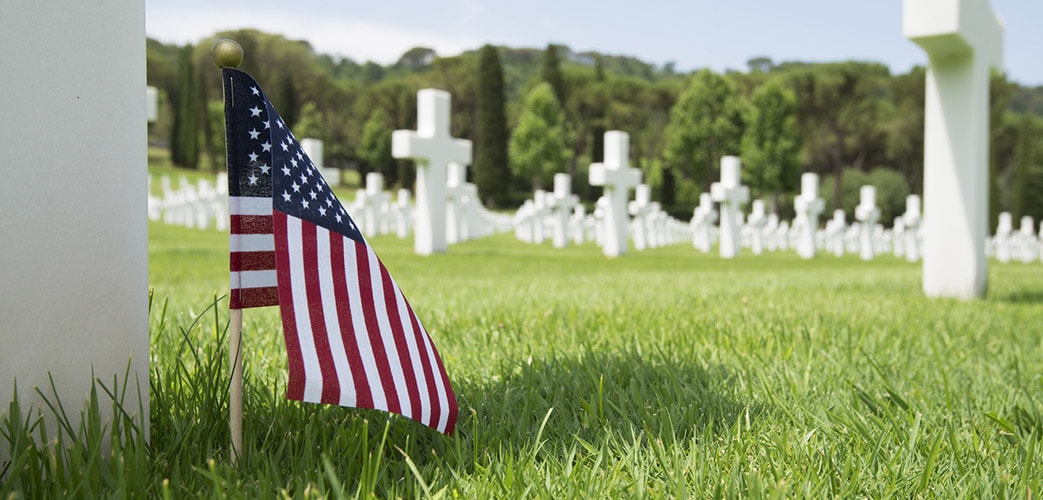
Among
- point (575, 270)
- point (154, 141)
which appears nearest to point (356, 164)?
point (154, 141)

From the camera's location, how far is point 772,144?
143 ft

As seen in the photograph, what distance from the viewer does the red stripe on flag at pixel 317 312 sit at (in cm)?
134

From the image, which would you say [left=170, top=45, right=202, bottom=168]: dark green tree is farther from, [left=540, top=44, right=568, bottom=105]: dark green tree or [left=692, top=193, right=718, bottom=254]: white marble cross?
[left=692, top=193, right=718, bottom=254]: white marble cross

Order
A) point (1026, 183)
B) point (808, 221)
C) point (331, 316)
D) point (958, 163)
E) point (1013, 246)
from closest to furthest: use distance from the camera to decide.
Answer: point (331, 316)
point (958, 163)
point (808, 221)
point (1013, 246)
point (1026, 183)

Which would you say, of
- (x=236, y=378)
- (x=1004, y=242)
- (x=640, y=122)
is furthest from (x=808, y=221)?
(x=640, y=122)

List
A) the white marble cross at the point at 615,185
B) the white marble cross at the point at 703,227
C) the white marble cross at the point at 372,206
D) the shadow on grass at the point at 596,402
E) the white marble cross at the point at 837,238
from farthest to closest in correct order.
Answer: the white marble cross at the point at 837,238, the white marble cross at the point at 703,227, the white marble cross at the point at 372,206, the white marble cross at the point at 615,185, the shadow on grass at the point at 596,402

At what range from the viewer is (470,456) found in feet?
5.13

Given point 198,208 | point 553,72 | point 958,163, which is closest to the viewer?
point 958,163

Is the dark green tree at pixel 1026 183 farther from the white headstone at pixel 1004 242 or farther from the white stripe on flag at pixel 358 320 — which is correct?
the white stripe on flag at pixel 358 320

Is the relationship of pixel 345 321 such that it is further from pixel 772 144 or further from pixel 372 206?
pixel 772 144

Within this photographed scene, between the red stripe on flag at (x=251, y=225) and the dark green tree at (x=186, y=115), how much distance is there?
49.1 meters

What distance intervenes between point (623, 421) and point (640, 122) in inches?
2238

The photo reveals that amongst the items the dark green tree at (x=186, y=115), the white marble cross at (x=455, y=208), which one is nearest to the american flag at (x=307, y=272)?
the white marble cross at (x=455, y=208)

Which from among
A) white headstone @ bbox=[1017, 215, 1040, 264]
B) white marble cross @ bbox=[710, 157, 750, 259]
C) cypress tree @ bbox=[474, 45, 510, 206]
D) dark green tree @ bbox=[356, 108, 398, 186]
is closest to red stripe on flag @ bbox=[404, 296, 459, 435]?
white marble cross @ bbox=[710, 157, 750, 259]
